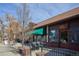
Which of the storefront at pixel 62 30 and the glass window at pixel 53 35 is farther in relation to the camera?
the glass window at pixel 53 35

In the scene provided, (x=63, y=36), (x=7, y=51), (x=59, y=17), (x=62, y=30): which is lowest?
(x=7, y=51)

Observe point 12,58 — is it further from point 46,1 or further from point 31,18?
point 46,1

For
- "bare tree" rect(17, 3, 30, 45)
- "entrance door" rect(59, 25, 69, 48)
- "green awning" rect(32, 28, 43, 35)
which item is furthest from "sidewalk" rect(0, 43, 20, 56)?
"entrance door" rect(59, 25, 69, 48)

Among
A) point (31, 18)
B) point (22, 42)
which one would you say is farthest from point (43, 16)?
point (22, 42)

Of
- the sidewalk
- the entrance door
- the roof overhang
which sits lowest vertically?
the sidewalk

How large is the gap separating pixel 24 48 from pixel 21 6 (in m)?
0.77

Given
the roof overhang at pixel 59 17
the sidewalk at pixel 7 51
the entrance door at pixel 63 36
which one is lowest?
the sidewalk at pixel 7 51

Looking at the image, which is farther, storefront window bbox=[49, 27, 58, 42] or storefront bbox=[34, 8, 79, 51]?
storefront window bbox=[49, 27, 58, 42]

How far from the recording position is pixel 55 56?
18.7ft

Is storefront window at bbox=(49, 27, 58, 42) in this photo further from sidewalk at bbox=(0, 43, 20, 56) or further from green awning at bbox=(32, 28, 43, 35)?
sidewalk at bbox=(0, 43, 20, 56)

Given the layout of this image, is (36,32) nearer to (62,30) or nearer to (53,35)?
(53,35)

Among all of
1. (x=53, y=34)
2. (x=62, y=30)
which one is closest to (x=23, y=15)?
(x=53, y=34)

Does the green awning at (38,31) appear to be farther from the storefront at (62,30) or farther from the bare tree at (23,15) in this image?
the bare tree at (23,15)

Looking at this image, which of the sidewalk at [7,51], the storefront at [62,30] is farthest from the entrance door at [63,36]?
the sidewalk at [7,51]
